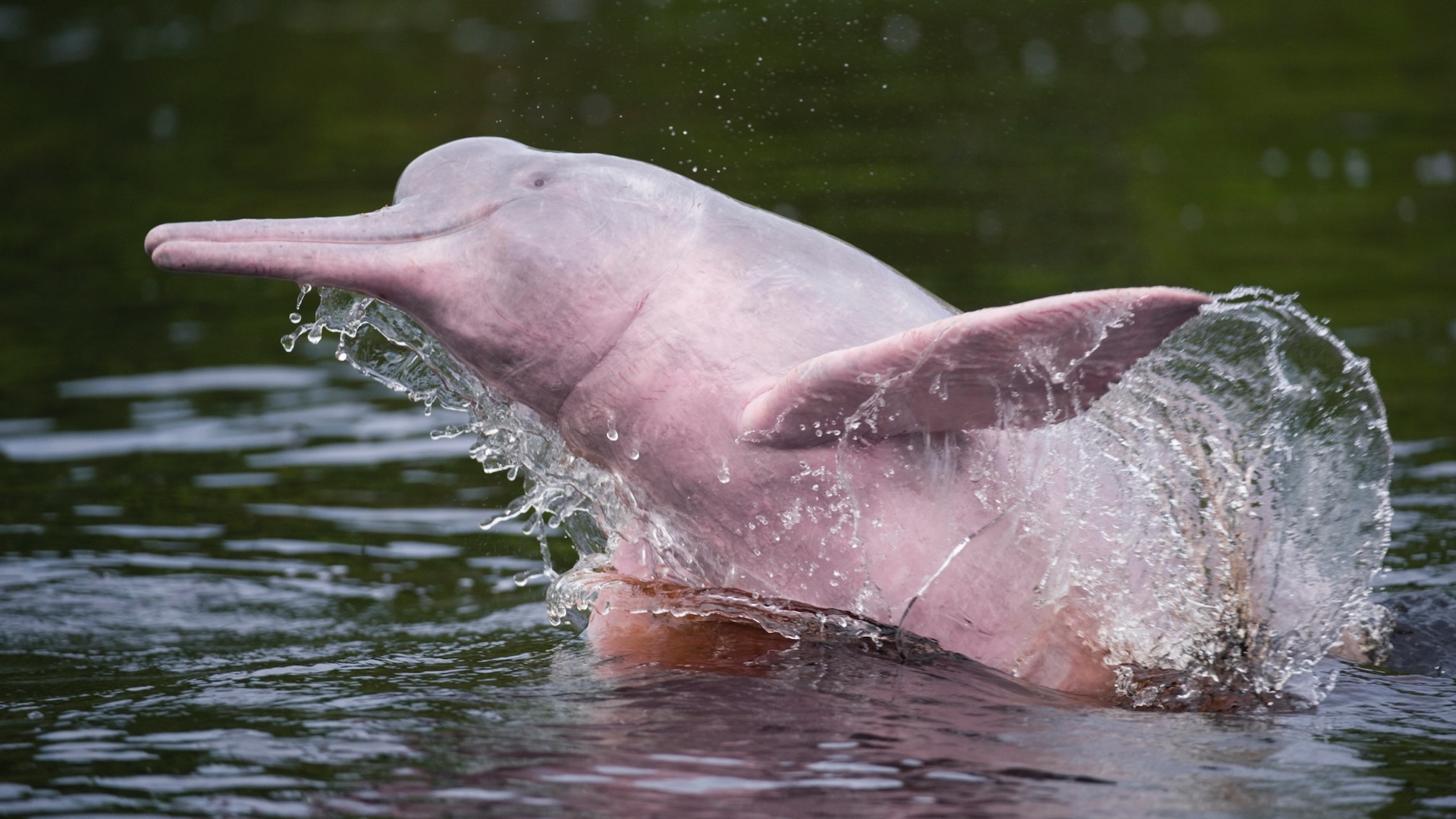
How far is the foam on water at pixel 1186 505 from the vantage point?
19.7ft

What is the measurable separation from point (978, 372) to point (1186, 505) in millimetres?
1218

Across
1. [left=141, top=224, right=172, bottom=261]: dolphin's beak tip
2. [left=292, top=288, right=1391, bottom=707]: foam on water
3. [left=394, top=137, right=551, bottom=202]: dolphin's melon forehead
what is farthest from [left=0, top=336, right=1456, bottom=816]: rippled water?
[left=394, top=137, right=551, bottom=202]: dolphin's melon forehead

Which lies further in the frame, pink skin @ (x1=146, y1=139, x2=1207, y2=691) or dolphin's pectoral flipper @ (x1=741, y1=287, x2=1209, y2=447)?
pink skin @ (x1=146, y1=139, x2=1207, y2=691)

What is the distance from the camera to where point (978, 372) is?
5.43m

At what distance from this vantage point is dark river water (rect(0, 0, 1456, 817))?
5223 mm

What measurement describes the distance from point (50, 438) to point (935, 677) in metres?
7.35

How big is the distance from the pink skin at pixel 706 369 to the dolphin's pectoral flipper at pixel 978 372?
0.03 meters

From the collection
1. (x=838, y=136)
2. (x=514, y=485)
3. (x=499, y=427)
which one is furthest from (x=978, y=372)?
(x=838, y=136)

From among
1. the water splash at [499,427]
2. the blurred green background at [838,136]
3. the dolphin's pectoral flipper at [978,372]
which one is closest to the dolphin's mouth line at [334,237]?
the water splash at [499,427]

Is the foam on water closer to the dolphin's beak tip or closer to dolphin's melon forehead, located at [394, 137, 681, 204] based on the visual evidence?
dolphin's melon forehead, located at [394, 137, 681, 204]

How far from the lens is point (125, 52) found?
93.0 ft

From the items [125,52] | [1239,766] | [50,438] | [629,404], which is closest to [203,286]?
[50,438]

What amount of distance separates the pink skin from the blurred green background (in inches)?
207

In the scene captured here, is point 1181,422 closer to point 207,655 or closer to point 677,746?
point 677,746
